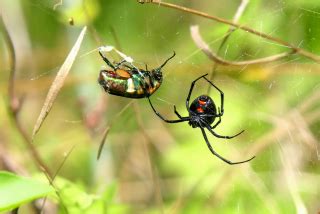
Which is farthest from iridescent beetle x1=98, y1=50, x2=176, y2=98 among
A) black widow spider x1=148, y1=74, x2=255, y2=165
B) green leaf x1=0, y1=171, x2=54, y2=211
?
green leaf x1=0, y1=171, x2=54, y2=211

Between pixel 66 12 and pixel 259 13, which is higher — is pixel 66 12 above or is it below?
below

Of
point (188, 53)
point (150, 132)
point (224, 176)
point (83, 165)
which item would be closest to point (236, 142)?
point (224, 176)

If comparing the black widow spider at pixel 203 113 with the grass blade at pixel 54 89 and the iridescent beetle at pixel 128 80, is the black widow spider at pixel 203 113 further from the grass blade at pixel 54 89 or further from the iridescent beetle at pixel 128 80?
the grass blade at pixel 54 89

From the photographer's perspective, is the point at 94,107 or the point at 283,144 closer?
the point at 283,144

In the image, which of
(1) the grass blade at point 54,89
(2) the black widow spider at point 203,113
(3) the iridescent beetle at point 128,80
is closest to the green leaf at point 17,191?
(1) the grass blade at point 54,89

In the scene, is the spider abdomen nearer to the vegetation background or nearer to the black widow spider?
the black widow spider

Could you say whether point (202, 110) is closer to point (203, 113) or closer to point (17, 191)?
point (203, 113)

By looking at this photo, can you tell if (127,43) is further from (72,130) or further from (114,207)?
(114,207)
